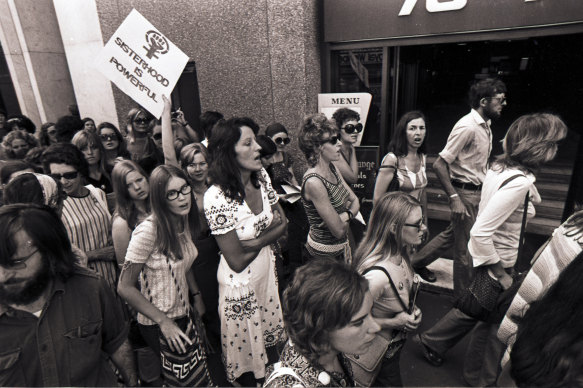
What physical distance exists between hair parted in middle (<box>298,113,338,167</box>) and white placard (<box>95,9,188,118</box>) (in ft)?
5.37

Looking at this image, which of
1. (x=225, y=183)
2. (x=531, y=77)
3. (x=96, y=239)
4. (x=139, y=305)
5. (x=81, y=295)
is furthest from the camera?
(x=531, y=77)

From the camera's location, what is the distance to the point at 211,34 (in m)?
5.61

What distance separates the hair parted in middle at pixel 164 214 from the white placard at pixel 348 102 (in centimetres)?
267

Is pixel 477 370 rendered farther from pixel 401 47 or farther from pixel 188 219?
pixel 401 47

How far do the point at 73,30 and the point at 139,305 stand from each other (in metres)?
7.98

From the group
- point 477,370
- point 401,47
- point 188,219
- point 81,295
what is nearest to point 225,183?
point 188,219

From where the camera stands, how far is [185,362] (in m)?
2.13

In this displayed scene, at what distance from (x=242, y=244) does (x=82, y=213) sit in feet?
4.60

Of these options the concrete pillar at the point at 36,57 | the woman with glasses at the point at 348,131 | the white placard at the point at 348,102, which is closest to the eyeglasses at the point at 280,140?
the woman with glasses at the point at 348,131

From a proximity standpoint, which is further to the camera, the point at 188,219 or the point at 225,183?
the point at 188,219

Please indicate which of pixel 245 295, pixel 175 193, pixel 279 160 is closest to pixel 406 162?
pixel 279 160

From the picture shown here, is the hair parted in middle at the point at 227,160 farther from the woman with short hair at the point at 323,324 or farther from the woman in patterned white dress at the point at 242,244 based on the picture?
the woman with short hair at the point at 323,324

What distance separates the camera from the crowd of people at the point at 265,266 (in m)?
1.37

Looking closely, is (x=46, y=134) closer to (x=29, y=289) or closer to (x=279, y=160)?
(x=279, y=160)
